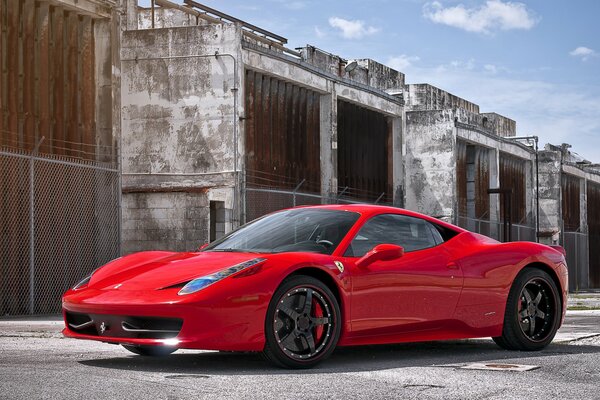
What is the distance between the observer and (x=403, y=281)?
319 inches

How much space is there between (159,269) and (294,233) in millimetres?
1130

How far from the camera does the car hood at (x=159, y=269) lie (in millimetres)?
7301

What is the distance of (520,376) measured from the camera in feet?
23.1

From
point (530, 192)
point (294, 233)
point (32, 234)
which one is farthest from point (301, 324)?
point (530, 192)

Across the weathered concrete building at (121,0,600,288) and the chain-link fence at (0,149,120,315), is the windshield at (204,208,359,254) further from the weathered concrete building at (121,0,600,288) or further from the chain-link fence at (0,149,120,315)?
the weathered concrete building at (121,0,600,288)

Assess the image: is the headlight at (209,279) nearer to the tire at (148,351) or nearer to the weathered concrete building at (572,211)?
the tire at (148,351)

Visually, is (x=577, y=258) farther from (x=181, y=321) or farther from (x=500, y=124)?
(x=181, y=321)

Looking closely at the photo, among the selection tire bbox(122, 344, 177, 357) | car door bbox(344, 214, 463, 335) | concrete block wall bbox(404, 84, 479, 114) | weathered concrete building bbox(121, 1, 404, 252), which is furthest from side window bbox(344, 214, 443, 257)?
→ concrete block wall bbox(404, 84, 479, 114)

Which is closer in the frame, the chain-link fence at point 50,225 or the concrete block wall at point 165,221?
the chain-link fence at point 50,225

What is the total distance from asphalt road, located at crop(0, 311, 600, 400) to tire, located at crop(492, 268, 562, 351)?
0.48ft

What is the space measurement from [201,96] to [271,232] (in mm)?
16180

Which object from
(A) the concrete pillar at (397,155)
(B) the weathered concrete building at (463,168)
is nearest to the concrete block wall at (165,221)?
(A) the concrete pillar at (397,155)

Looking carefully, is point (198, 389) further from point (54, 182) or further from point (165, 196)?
point (165, 196)

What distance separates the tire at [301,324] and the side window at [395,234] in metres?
0.57
